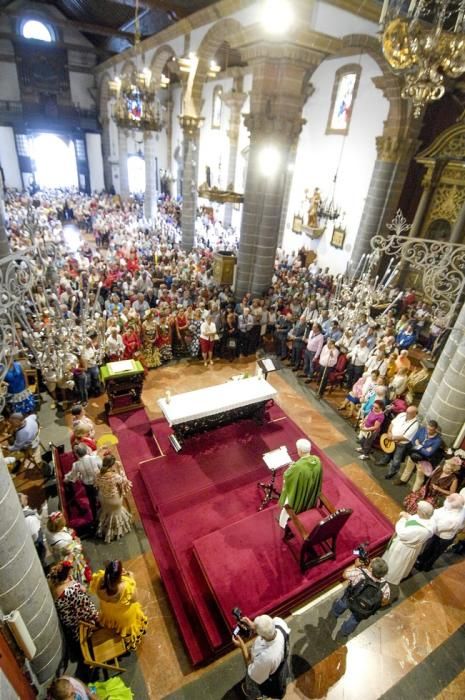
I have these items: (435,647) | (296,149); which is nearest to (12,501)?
(435,647)

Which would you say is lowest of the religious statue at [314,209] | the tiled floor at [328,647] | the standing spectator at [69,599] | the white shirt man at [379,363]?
the tiled floor at [328,647]

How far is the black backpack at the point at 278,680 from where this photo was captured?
3176 millimetres

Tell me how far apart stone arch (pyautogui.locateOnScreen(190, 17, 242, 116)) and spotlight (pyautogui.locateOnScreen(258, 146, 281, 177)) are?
2827 mm

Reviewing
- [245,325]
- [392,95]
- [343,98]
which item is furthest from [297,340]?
[343,98]

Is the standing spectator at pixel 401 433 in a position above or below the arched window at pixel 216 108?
below

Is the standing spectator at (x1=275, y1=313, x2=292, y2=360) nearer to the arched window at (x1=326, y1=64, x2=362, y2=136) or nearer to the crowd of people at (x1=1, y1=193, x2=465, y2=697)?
the crowd of people at (x1=1, y1=193, x2=465, y2=697)

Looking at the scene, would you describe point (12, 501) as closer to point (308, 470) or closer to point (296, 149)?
point (308, 470)

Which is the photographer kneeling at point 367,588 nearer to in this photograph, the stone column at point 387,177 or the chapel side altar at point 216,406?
the chapel side altar at point 216,406

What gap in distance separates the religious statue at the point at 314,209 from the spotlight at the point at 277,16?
7.64 meters

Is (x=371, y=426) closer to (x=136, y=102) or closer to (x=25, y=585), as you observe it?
(x=25, y=585)

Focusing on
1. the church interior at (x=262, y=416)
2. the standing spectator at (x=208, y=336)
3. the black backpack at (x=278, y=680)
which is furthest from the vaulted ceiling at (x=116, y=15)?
the black backpack at (x=278, y=680)

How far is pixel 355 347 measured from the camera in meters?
8.16

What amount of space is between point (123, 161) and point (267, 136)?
1704 cm

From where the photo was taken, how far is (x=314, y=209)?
1569cm
